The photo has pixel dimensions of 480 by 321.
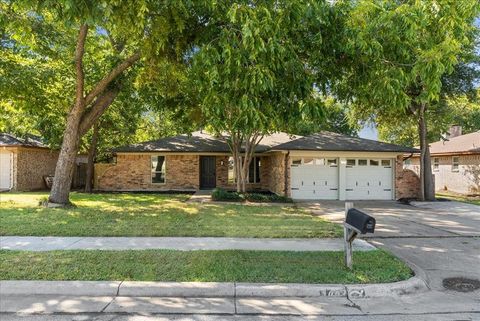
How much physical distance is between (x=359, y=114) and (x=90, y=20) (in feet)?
52.8

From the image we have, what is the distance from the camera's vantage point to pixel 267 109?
243 inches

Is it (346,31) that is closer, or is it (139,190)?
(346,31)

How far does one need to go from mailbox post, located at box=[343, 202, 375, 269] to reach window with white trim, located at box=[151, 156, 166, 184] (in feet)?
56.2

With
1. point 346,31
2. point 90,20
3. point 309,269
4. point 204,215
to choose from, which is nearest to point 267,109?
point 346,31

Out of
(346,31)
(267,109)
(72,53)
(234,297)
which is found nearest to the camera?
(234,297)

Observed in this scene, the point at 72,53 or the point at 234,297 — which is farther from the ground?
the point at 72,53

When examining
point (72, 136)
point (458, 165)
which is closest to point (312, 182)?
point (72, 136)

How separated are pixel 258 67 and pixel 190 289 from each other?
11.3 ft

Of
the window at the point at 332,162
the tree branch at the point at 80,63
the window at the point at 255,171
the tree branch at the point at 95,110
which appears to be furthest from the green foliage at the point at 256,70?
the window at the point at 255,171

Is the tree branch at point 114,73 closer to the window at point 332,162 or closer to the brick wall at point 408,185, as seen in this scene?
the window at point 332,162

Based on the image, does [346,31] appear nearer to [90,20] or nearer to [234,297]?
[90,20]

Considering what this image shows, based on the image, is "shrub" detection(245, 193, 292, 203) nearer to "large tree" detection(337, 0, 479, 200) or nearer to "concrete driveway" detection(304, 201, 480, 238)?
"concrete driveway" detection(304, 201, 480, 238)

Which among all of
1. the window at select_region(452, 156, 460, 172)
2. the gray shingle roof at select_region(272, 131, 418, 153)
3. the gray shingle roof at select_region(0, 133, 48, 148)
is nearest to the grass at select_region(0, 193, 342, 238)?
the gray shingle roof at select_region(272, 131, 418, 153)

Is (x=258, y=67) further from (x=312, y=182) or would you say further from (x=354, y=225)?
(x=312, y=182)
